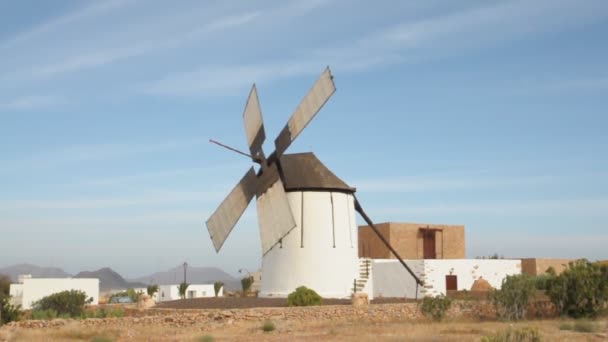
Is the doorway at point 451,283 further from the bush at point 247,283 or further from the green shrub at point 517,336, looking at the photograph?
the green shrub at point 517,336

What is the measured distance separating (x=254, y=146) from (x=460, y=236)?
61.4ft

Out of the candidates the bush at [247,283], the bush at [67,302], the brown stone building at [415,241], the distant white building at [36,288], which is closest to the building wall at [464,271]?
the brown stone building at [415,241]

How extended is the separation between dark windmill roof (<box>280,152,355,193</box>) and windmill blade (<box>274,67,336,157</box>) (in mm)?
1292

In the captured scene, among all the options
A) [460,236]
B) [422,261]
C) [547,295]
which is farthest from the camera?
[460,236]

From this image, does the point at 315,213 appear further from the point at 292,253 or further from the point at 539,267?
the point at 539,267

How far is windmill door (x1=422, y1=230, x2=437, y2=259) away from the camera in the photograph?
41.0 m

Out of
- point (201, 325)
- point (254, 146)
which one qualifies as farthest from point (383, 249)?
point (201, 325)

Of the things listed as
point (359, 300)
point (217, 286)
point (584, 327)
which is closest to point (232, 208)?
point (359, 300)

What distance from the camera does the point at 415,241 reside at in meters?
40.3

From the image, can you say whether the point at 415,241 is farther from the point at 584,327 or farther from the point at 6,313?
the point at 6,313

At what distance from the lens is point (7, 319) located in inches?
1002

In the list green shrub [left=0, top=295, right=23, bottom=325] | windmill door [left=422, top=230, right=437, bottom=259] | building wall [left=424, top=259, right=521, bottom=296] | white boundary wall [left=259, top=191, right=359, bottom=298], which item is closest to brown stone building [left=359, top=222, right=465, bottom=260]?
windmill door [left=422, top=230, right=437, bottom=259]

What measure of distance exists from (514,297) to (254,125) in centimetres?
1285

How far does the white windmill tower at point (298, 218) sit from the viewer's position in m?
27.9
